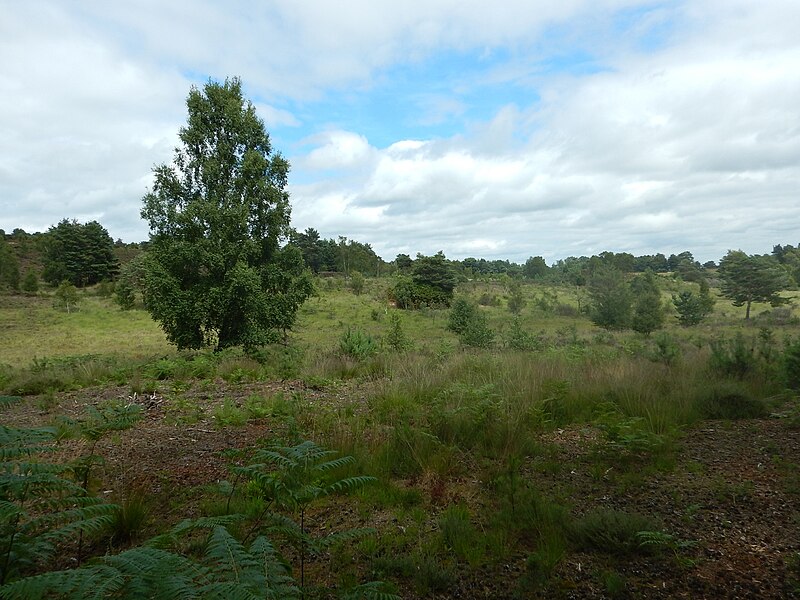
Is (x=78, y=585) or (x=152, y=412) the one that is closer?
(x=78, y=585)

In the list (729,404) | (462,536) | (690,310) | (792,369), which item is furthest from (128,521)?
(690,310)

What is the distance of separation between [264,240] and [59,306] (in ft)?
99.4

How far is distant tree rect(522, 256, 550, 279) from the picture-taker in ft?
251

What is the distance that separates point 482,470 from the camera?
413 cm

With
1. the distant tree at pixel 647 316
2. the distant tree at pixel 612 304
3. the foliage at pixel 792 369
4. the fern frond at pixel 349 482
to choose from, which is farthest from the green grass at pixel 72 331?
the distant tree at pixel 612 304

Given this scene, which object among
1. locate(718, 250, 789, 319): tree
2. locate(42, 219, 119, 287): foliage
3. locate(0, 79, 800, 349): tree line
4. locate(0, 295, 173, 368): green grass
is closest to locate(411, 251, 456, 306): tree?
locate(0, 295, 173, 368): green grass

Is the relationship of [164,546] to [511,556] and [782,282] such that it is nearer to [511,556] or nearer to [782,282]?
[511,556]

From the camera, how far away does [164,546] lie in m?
2.51

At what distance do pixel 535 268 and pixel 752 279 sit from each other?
4492cm

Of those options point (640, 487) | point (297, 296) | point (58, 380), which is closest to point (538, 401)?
point (640, 487)

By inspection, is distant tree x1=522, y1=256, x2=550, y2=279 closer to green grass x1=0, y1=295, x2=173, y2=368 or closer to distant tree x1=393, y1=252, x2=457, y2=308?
distant tree x1=393, y1=252, x2=457, y2=308

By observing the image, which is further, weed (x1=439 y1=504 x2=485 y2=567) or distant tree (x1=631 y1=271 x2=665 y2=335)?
distant tree (x1=631 y1=271 x2=665 y2=335)

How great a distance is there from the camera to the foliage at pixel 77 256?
156ft

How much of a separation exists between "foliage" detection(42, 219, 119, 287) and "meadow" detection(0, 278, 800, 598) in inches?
1912
